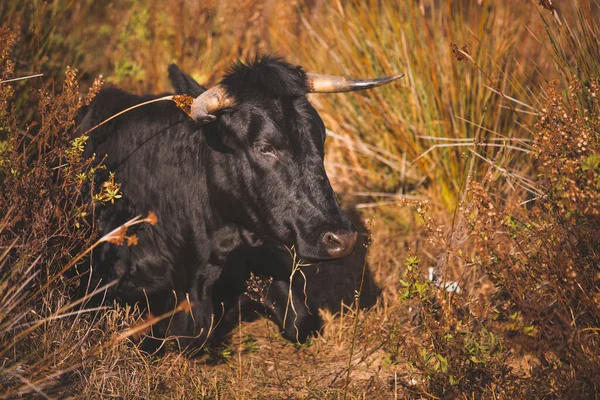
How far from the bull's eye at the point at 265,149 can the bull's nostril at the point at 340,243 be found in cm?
61

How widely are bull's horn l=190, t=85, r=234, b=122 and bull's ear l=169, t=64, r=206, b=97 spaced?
31 centimetres

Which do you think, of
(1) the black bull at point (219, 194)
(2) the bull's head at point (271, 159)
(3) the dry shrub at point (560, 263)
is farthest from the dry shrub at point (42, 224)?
(3) the dry shrub at point (560, 263)

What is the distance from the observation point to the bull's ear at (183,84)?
4398 millimetres

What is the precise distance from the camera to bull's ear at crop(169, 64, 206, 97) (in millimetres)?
4398

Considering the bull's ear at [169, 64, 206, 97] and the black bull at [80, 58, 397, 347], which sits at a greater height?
the bull's ear at [169, 64, 206, 97]

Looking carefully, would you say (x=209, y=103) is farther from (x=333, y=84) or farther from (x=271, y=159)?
(x=333, y=84)

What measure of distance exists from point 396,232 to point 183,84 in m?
2.53

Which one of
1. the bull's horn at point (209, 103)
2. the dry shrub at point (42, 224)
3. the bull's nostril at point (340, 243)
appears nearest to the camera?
the dry shrub at point (42, 224)

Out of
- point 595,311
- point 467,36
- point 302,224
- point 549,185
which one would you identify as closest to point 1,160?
point 302,224

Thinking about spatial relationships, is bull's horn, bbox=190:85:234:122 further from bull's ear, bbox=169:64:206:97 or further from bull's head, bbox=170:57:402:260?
bull's ear, bbox=169:64:206:97

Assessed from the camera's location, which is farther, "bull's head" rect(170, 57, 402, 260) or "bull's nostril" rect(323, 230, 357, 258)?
"bull's head" rect(170, 57, 402, 260)

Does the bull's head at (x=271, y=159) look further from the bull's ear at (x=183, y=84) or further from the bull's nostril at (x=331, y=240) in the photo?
the bull's ear at (x=183, y=84)

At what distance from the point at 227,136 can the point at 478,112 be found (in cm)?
242

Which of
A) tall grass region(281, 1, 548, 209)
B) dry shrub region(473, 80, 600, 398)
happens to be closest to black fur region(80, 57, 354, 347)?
dry shrub region(473, 80, 600, 398)
